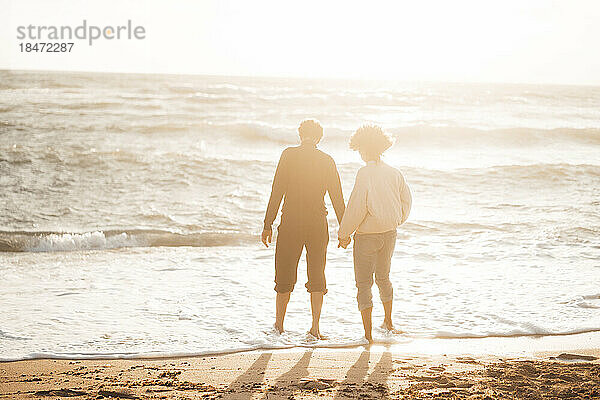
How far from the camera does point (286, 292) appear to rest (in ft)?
18.1

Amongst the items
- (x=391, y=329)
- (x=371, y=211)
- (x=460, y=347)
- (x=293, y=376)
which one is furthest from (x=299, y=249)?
(x=460, y=347)

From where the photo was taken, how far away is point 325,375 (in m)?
4.38

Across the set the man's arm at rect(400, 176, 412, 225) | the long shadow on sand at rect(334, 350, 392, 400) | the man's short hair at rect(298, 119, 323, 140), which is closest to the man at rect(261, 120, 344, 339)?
the man's short hair at rect(298, 119, 323, 140)

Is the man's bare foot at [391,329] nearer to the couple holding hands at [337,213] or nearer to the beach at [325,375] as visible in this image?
the couple holding hands at [337,213]

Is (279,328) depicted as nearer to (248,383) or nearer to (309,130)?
(248,383)

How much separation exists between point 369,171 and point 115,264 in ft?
14.4

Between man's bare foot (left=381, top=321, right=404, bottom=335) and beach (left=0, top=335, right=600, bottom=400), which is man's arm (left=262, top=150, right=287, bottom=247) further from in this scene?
man's bare foot (left=381, top=321, right=404, bottom=335)

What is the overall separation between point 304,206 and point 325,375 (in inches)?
58.0

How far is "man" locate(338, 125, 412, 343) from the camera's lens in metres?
5.20

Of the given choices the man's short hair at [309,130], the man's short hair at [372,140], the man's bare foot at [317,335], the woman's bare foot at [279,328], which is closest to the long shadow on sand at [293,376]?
the man's bare foot at [317,335]

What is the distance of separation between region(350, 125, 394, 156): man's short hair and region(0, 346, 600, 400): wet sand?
1495mm

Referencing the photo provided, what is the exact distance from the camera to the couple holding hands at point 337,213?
521cm

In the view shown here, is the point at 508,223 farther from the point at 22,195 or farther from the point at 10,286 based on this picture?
the point at 22,195

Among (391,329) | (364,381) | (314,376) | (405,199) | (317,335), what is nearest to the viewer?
(364,381)
